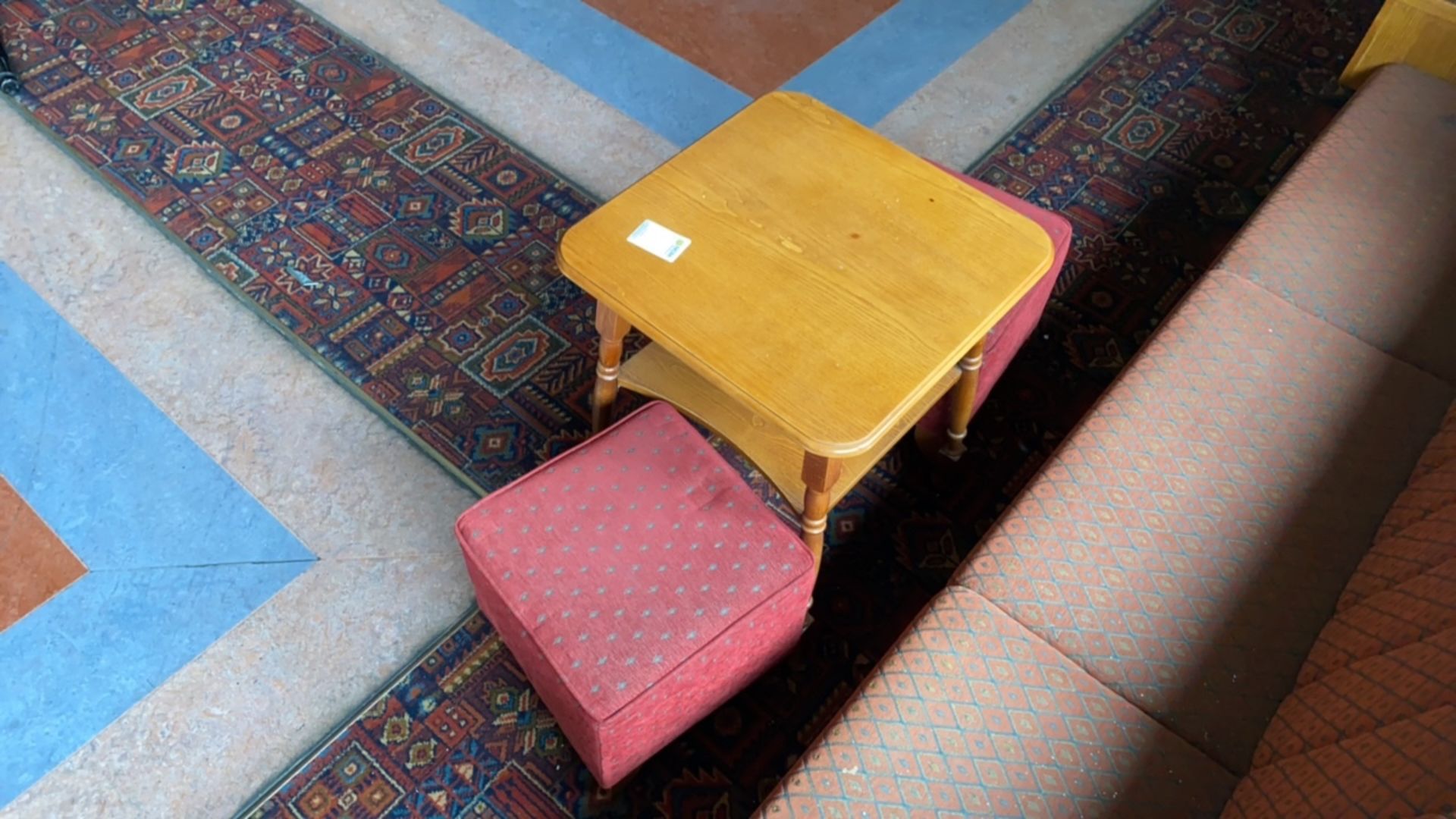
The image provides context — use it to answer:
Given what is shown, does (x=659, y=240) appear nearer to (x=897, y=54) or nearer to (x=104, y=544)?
(x=104, y=544)

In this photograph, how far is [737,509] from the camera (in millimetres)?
1553

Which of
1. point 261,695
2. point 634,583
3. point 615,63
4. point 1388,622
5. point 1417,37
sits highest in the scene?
point 1417,37

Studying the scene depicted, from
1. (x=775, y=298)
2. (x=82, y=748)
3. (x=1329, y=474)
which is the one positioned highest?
(x=775, y=298)

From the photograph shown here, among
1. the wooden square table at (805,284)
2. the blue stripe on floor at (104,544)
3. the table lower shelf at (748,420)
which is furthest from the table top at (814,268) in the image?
the blue stripe on floor at (104,544)

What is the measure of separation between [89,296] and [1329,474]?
7.62 ft

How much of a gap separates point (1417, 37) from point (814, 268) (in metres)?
1.68

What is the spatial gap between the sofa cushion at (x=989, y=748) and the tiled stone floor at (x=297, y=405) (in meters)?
0.80

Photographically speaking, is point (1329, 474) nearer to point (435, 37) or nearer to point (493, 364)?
point (493, 364)

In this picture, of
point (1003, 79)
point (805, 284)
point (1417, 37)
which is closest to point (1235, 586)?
point (805, 284)

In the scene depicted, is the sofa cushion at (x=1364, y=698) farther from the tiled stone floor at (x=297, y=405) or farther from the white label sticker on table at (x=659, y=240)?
the tiled stone floor at (x=297, y=405)

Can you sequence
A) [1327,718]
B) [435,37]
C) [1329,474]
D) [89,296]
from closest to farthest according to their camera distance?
[1327,718], [1329,474], [89,296], [435,37]

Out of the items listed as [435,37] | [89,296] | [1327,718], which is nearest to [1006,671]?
[1327,718]

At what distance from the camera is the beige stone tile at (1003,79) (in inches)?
104

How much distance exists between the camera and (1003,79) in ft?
9.22
